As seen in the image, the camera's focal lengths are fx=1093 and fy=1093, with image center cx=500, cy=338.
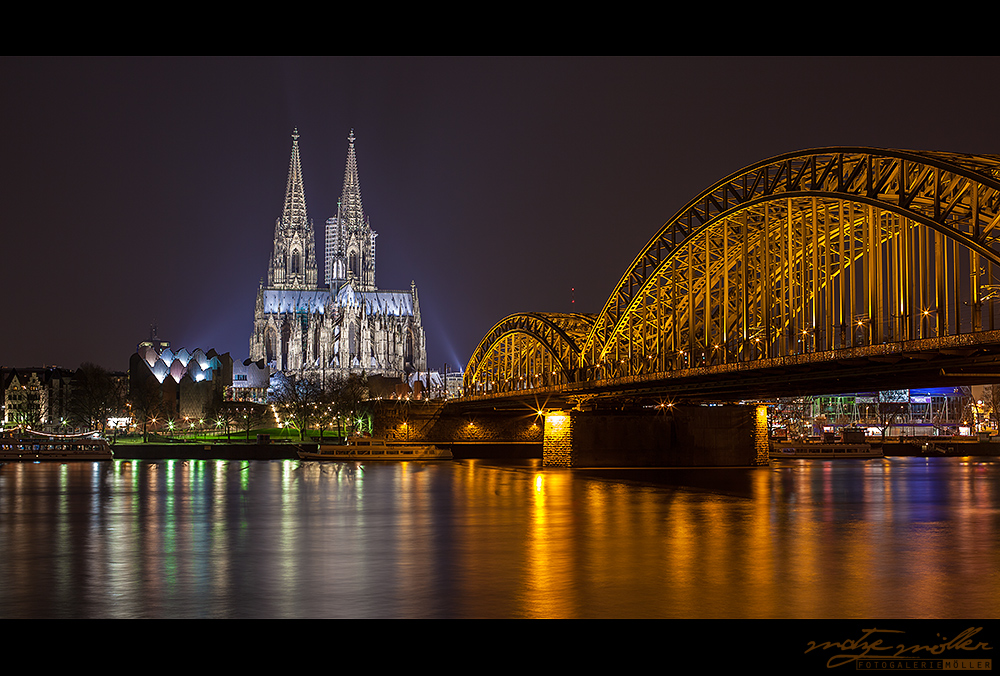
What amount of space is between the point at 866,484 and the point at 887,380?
1395 cm

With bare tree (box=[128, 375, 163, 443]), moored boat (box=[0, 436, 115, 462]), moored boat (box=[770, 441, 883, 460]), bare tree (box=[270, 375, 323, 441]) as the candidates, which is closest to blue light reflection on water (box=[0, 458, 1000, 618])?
moored boat (box=[0, 436, 115, 462])

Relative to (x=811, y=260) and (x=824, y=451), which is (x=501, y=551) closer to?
(x=811, y=260)

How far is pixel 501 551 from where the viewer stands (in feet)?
101

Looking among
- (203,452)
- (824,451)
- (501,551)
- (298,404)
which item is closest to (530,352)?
(824,451)

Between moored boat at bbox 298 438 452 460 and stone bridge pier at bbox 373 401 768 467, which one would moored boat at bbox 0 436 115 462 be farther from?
stone bridge pier at bbox 373 401 768 467

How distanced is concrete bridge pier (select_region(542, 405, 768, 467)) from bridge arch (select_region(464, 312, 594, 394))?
443 inches

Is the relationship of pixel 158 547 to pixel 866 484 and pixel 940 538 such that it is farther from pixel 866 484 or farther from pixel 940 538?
pixel 866 484

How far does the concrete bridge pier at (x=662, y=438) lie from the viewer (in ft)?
270

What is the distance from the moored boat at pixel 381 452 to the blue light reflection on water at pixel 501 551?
1591 inches

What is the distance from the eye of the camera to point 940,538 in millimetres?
34500

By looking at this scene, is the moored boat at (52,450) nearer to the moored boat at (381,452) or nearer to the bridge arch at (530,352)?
the moored boat at (381,452)

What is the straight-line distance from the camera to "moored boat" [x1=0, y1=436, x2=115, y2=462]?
103875 mm

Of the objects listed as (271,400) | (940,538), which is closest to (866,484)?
(940,538)

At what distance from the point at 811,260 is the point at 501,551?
41.6 m
